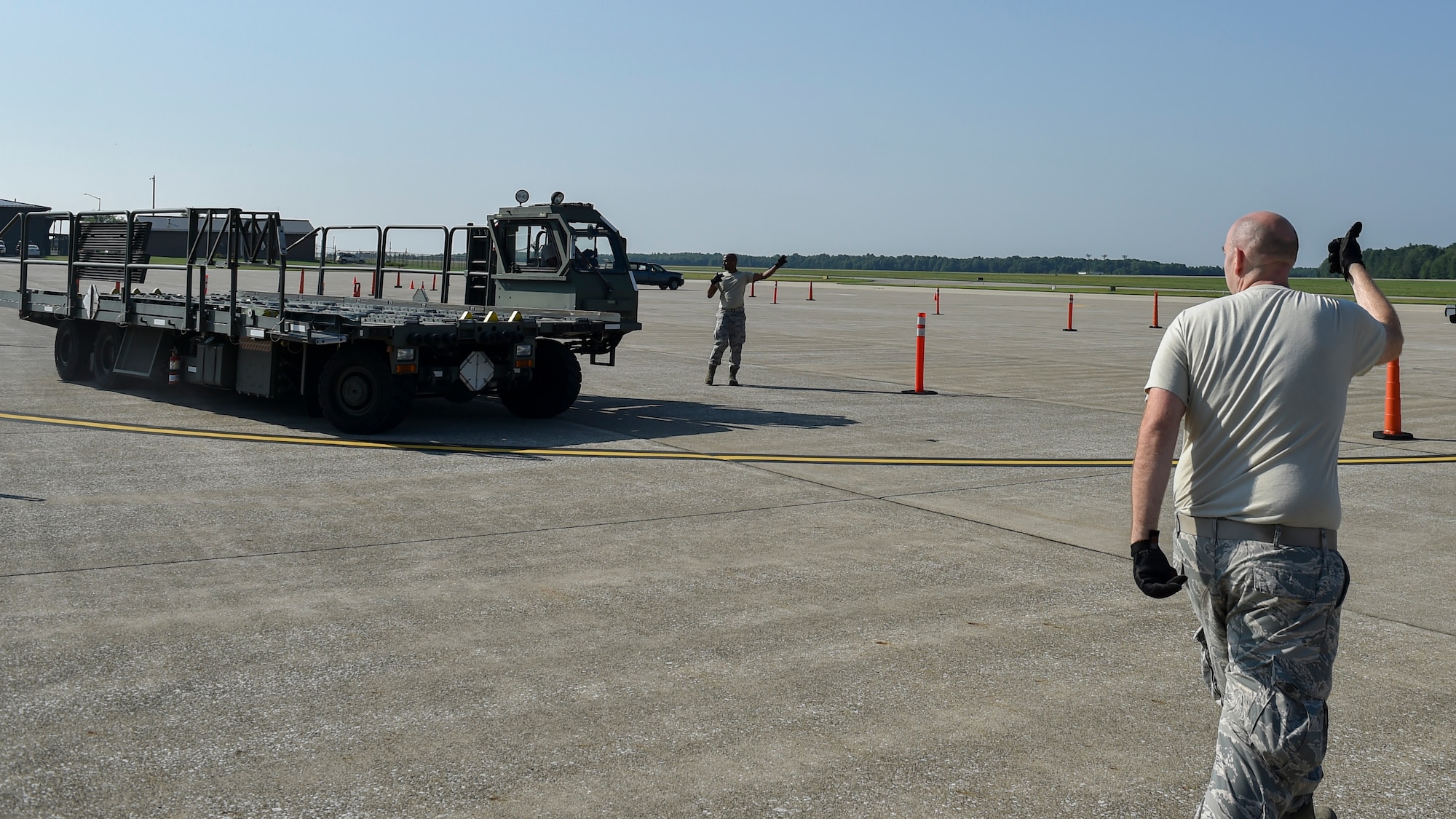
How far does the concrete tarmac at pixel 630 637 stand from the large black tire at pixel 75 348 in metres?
4.14

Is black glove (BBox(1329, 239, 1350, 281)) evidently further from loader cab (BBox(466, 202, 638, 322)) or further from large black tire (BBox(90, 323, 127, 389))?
large black tire (BBox(90, 323, 127, 389))

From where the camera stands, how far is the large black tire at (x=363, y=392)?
38.7ft

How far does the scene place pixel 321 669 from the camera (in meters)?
5.30

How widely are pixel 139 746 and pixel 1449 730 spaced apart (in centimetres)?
475

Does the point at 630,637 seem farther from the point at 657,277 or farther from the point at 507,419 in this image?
the point at 657,277

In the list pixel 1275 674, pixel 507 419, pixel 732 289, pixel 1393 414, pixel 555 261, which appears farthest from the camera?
pixel 732 289

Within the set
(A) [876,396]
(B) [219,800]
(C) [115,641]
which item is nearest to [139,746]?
(B) [219,800]

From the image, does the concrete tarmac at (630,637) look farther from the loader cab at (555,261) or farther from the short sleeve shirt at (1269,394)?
the loader cab at (555,261)

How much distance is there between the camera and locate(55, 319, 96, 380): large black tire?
15.8 meters

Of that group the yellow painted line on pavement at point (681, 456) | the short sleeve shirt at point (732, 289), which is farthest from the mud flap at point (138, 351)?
the short sleeve shirt at point (732, 289)

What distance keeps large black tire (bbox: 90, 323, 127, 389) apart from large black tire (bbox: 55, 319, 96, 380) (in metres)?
0.11

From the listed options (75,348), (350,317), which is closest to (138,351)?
(75,348)

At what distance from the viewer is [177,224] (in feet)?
57.0

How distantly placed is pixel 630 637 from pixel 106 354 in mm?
12131
